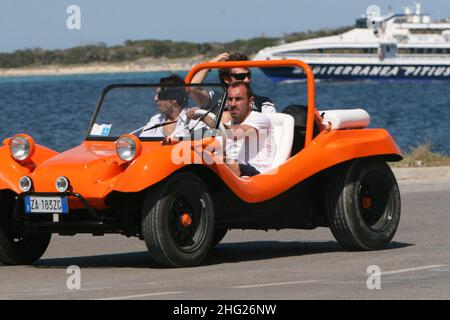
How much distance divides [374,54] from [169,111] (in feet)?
378

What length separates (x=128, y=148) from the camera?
1058 centimetres

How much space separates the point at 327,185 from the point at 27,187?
9.00 feet

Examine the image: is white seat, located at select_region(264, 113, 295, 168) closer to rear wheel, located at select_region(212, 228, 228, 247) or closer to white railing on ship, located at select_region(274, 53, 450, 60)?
rear wheel, located at select_region(212, 228, 228, 247)

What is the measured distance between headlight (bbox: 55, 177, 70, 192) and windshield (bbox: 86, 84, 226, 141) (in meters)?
0.98

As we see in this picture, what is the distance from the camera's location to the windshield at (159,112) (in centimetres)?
1135

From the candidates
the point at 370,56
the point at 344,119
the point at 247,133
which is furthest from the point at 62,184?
the point at 370,56

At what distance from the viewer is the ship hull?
12075 cm

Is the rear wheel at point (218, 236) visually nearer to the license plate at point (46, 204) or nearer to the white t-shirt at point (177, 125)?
the white t-shirt at point (177, 125)

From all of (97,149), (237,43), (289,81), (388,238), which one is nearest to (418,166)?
(388,238)

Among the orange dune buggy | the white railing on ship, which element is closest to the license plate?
the orange dune buggy

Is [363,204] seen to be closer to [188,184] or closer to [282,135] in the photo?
[282,135]
